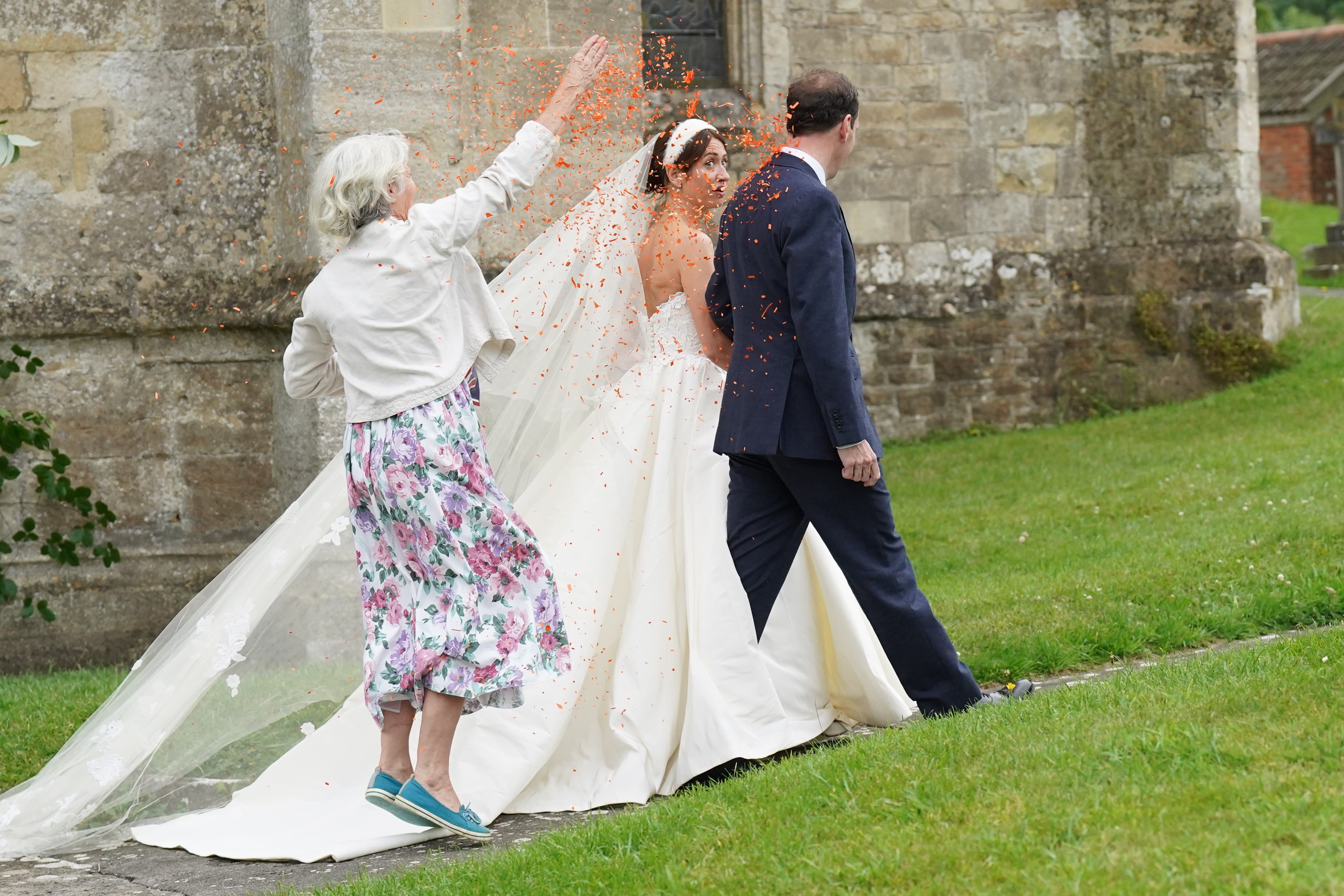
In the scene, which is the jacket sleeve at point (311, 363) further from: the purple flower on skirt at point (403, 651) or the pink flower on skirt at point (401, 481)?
the purple flower on skirt at point (403, 651)

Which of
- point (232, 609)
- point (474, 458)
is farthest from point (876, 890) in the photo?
point (232, 609)

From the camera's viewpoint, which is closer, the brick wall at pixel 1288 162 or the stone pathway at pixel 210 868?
the stone pathway at pixel 210 868

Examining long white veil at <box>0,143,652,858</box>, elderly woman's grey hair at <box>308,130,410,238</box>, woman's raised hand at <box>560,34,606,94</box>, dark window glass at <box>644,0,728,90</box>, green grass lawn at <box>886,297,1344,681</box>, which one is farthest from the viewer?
dark window glass at <box>644,0,728,90</box>

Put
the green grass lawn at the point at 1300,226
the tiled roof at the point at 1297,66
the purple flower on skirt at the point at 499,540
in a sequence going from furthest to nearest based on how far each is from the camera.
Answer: the tiled roof at the point at 1297,66, the green grass lawn at the point at 1300,226, the purple flower on skirt at the point at 499,540

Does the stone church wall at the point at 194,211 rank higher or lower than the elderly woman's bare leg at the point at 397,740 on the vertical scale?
higher

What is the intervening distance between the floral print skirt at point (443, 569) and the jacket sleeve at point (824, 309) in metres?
0.91

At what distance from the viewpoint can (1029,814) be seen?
10.1ft

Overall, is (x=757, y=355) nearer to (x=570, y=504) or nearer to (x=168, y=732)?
(x=570, y=504)

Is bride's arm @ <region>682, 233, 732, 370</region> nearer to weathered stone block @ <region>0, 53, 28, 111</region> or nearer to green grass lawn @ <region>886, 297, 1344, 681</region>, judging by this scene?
green grass lawn @ <region>886, 297, 1344, 681</region>

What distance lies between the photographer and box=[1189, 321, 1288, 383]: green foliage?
37.8ft

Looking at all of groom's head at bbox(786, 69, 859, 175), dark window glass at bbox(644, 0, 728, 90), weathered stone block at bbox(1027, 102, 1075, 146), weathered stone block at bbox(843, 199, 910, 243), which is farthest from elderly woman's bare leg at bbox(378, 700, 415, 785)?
weathered stone block at bbox(1027, 102, 1075, 146)

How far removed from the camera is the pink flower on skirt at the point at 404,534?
12.7 ft

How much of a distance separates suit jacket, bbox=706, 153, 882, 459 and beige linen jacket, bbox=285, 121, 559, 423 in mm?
694

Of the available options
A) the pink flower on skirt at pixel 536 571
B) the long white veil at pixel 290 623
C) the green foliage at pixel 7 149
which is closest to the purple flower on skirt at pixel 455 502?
the pink flower on skirt at pixel 536 571
